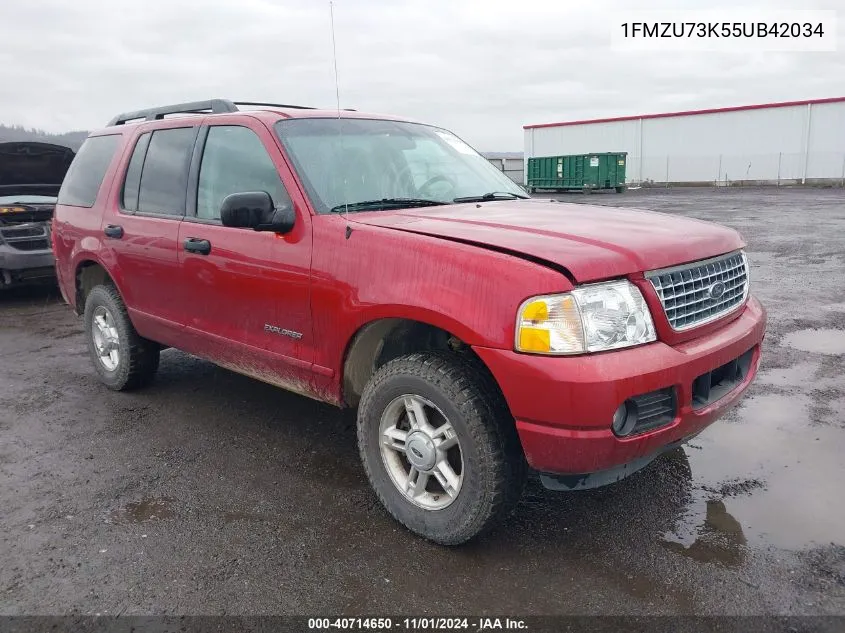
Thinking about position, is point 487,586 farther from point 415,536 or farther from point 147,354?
point 147,354

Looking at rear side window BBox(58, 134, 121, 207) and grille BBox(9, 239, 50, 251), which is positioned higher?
rear side window BBox(58, 134, 121, 207)

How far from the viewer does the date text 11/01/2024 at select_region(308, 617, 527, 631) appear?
245cm

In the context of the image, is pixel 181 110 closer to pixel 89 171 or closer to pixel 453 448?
pixel 89 171

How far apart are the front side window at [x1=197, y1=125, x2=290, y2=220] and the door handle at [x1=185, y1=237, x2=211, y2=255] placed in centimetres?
15

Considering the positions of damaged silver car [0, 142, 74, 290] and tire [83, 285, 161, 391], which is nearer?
tire [83, 285, 161, 391]

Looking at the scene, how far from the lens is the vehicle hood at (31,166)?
9.04 m

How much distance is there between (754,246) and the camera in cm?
1163

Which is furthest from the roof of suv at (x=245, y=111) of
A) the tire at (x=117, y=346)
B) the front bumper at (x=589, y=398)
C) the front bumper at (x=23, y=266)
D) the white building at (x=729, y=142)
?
the white building at (x=729, y=142)

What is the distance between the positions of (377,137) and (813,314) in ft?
16.4

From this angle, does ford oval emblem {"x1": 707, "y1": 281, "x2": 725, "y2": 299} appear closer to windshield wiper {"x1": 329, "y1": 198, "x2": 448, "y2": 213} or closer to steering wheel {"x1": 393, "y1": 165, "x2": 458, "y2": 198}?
windshield wiper {"x1": 329, "y1": 198, "x2": 448, "y2": 213}

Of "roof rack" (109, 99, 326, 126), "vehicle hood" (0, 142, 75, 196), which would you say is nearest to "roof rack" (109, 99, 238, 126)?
"roof rack" (109, 99, 326, 126)

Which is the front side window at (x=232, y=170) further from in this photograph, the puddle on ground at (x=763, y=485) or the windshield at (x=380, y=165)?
the puddle on ground at (x=763, y=485)

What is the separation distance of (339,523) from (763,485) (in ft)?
6.93

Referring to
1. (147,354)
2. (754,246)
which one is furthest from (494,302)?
(754,246)
